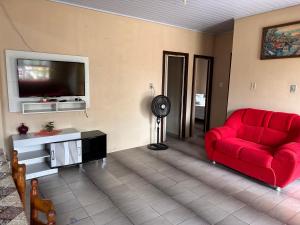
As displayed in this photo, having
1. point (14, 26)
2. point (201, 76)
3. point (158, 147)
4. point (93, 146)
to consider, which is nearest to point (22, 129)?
point (93, 146)

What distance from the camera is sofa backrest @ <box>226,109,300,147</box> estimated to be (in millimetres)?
3371

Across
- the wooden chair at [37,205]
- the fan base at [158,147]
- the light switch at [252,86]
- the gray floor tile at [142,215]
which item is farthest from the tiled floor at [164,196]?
the light switch at [252,86]

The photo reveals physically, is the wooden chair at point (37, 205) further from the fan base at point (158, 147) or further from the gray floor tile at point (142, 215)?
the fan base at point (158, 147)

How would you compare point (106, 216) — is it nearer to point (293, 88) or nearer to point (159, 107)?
point (159, 107)

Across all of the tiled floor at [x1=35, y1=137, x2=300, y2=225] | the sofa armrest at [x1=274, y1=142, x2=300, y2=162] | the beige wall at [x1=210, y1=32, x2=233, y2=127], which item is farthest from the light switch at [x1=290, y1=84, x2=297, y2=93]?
the beige wall at [x1=210, y1=32, x2=233, y2=127]

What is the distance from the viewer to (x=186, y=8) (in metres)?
3.59

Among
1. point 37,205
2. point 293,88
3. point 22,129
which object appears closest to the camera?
point 37,205

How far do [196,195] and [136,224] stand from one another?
37.4 inches

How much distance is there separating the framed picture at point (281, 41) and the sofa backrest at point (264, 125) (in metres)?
0.97

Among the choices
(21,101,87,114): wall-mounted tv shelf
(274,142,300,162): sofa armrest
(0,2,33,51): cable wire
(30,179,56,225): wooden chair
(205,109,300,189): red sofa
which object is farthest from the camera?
(21,101,87,114): wall-mounted tv shelf

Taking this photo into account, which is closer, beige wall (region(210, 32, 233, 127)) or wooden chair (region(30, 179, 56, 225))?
wooden chair (region(30, 179, 56, 225))

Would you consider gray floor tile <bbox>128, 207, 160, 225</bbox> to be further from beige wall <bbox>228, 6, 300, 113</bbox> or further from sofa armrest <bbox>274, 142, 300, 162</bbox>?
beige wall <bbox>228, 6, 300, 113</bbox>

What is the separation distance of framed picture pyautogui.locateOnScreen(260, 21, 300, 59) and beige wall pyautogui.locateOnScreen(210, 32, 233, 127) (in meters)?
1.59

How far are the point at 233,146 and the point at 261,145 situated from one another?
53 cm
